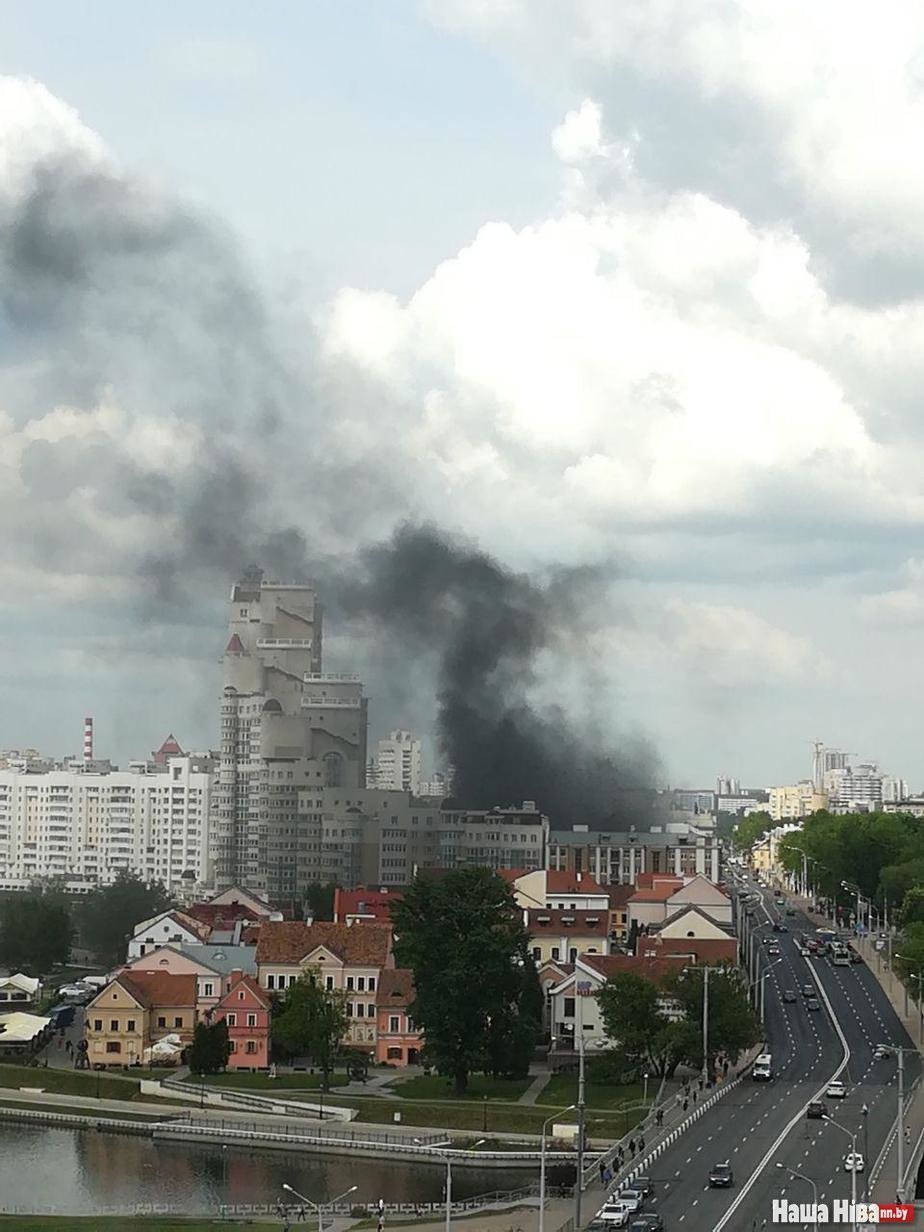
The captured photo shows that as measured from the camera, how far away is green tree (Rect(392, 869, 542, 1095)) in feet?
220

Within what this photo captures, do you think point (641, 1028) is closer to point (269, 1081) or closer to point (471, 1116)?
point (471, 1116)

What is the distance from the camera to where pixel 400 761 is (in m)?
191

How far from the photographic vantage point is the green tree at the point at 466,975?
67188mm

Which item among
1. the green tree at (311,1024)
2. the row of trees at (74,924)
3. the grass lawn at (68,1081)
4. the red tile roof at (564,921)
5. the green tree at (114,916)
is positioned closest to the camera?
the green tree at (311,1024)

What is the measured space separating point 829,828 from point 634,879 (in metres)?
40.6

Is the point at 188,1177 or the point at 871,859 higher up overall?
the point at 871,859

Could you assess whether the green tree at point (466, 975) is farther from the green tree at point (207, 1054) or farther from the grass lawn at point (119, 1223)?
the grass lawn at point (119, 1223)

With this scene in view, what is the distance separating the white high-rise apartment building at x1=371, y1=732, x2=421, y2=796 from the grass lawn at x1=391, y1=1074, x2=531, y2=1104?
375ft

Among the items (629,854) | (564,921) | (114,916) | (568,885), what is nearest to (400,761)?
(629,854)

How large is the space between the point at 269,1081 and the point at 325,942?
1121cm

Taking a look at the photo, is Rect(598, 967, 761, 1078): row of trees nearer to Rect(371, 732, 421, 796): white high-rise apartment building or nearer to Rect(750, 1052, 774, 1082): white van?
Rect(750, 1052, 774, 1082): white van

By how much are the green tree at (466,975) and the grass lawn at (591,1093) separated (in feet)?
5.40

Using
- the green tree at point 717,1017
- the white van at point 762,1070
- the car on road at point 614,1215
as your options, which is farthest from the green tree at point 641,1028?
the car on road at point 614,1215

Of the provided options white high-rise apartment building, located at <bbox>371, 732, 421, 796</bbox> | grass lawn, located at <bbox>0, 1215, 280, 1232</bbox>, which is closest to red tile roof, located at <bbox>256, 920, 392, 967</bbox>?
grass lawn, located at <bbox>0, 1215, 280, 1232</bbox>
